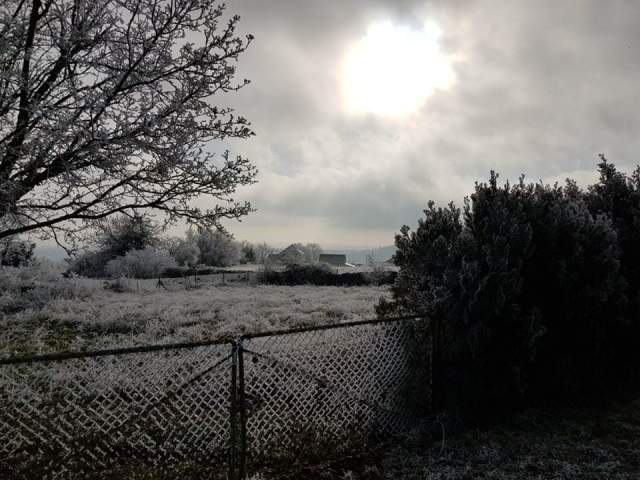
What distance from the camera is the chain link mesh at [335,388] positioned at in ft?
12.8

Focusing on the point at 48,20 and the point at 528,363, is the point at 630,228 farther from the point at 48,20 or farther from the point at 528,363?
the point at 48,20

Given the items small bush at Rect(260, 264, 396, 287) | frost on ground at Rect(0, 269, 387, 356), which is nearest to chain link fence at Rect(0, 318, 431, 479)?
frost on ground at Rect(0, 269, 387, 356)

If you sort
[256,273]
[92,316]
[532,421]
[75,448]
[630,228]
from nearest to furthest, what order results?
[75,448] → [532,421] → [630,228] → [92,316] → [256,273]

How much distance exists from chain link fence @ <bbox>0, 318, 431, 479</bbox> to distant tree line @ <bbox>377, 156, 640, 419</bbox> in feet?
1.51

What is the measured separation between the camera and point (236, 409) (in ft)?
11.7

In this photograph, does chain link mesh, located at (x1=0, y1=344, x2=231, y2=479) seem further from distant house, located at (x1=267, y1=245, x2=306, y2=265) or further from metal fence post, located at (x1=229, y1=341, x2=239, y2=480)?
distant house, located at (x1=267, y1=245, x2=306, y2=265)

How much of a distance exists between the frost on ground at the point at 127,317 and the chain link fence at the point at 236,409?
16.7 feet

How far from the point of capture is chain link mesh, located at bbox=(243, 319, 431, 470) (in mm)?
3891

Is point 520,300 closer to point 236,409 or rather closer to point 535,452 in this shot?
point 535,452

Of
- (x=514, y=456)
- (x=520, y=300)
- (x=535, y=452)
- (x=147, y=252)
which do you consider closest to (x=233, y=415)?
→ (x=514, y=456)

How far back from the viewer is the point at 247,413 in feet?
12.5

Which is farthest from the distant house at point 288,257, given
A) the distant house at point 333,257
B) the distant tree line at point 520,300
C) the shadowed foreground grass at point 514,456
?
the shadowed foreground grass at point 514,456

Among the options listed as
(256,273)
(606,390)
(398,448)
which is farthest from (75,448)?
(256,273)

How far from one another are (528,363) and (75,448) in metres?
4.53
